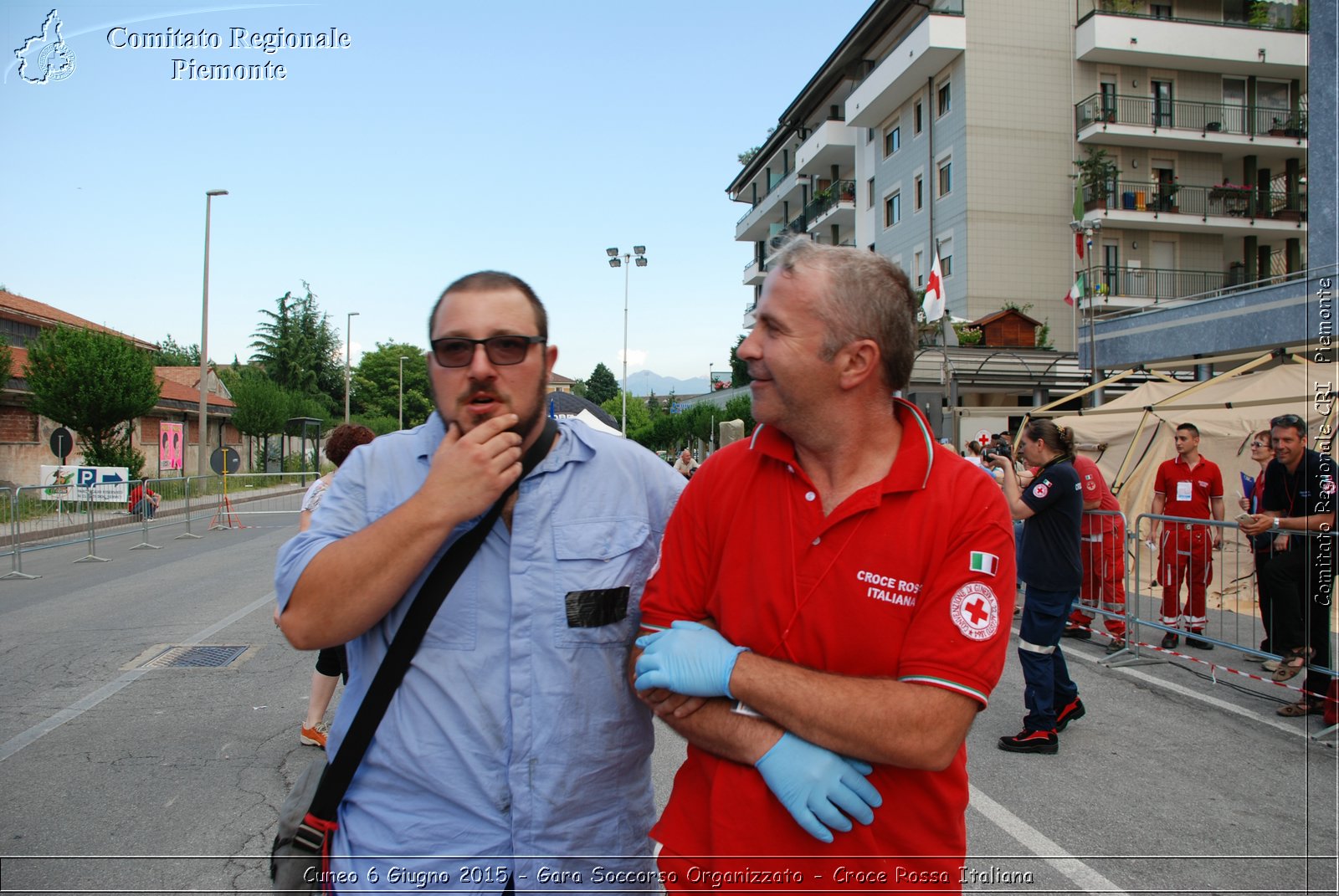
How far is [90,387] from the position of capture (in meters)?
26.2

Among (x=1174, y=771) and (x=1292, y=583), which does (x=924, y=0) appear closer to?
(x=1292, y=583)

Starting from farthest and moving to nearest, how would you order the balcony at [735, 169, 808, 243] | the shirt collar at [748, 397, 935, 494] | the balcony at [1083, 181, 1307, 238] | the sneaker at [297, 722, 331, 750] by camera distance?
the balcony at [735, 169, 808, 243]
the balcony at [1083, 181, 1307, 238]
the sneaker at [297, 722, 331, 750]
the shirt collar at [748, 397, 935, 494]

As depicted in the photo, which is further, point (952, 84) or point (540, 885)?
point (952, 84)

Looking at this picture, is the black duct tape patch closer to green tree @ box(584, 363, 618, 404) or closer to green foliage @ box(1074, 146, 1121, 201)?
green foliage @ box(1074, 146, 1121, 201)

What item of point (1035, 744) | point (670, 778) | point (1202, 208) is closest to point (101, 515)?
point (670, 778)

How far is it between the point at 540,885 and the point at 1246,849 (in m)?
3.78

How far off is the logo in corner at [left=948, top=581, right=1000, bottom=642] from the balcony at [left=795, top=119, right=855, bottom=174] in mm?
40560

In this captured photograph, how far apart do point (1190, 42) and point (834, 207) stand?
49.0ft

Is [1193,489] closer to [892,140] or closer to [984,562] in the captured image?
[984,562]

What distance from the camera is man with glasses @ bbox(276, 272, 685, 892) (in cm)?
168

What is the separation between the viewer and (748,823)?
1678mm

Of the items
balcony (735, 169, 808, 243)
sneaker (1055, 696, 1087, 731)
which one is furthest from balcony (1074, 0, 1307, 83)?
sneaker (1055, 696, 1087, 731)

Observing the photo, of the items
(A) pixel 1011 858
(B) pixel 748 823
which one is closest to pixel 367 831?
(B) pixel 748 823

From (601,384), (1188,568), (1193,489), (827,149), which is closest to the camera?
(1188,568)
